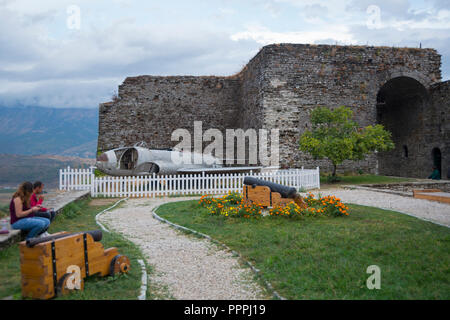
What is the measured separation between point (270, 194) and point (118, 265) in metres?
5.74

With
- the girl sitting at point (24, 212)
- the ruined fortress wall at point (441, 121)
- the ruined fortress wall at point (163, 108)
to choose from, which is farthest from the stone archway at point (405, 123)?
the girl sitting at point (24, 212)

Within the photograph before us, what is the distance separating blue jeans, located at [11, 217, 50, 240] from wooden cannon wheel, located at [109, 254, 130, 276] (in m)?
1.74

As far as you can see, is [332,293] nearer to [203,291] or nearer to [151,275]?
[203,291]

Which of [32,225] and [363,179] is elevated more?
[32,225]

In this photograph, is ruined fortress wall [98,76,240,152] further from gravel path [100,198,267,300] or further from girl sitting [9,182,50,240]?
girl sitting [9,182,50,240]

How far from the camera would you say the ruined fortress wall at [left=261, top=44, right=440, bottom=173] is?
1944 cm

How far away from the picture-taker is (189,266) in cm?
506

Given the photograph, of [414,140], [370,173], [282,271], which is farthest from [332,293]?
[414,140]

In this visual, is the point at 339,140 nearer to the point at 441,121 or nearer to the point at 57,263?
the point at 441,121

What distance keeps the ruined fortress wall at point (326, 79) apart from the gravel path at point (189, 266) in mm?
12969

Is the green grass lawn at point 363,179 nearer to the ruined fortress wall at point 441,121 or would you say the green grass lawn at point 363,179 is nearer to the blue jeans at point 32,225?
the ruined fortress wall at point 441,121

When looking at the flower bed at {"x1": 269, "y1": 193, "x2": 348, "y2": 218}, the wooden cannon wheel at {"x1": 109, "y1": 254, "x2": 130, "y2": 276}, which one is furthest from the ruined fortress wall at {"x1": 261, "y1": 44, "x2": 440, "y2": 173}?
the wooden cannon wheel at {"x1": 109, "y1": 254, "x2": 130, "y2": 276}

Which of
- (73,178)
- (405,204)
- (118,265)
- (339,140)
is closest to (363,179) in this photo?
(339,140)

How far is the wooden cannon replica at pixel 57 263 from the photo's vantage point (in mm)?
Result: 3607
